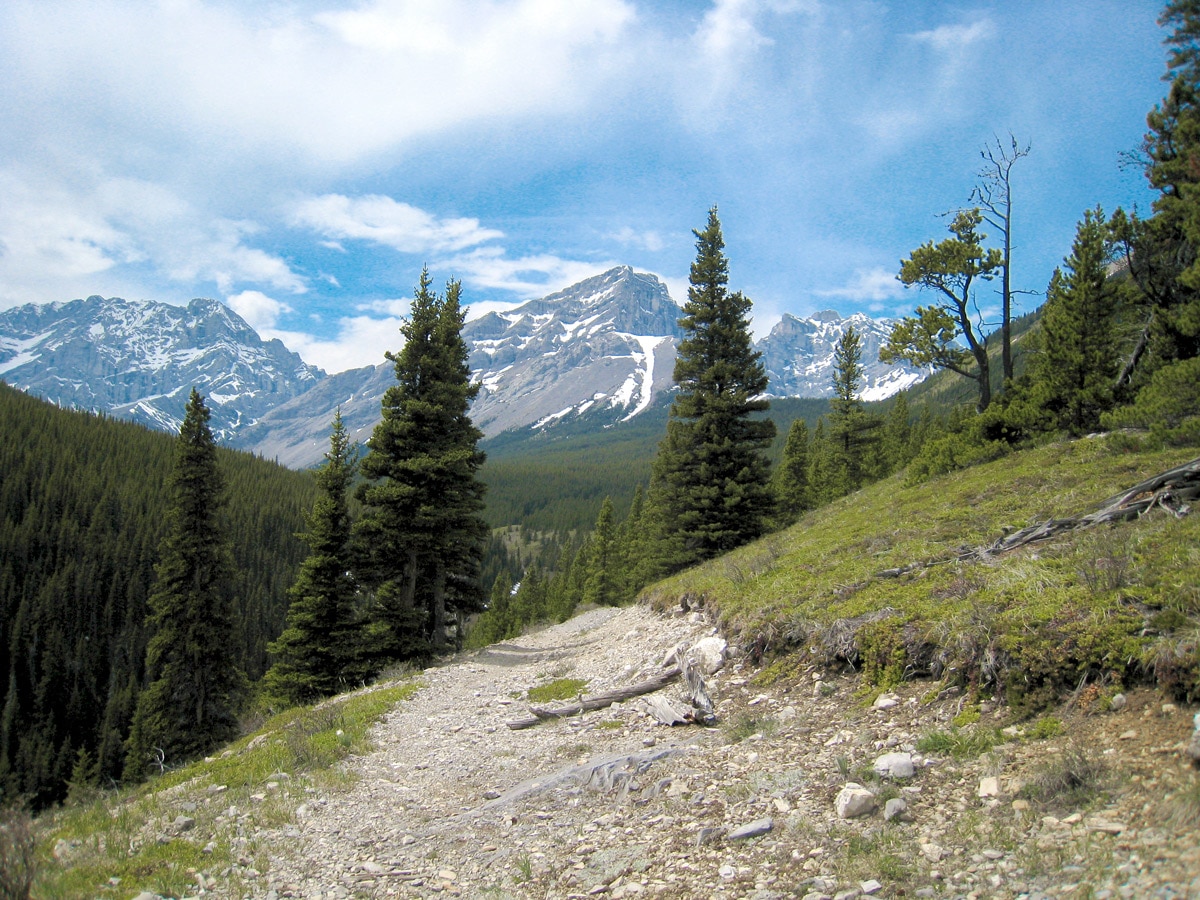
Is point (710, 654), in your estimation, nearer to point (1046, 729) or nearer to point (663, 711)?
point (663, 711)

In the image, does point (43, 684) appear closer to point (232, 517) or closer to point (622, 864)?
point (232, 517)

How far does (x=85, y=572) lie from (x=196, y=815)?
117 m

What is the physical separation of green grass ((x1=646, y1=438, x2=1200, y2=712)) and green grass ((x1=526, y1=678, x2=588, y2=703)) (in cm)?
331

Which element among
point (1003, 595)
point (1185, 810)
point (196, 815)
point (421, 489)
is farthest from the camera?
point (421, 489)

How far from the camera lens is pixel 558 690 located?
12.7 metres

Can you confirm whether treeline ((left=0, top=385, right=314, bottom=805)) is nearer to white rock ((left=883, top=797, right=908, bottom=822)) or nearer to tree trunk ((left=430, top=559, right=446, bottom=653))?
tree trunk ((left=430, top=559, right=446, bottom=653))

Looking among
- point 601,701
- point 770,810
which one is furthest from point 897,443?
point 770,810

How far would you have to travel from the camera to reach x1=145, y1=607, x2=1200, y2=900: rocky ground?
160 inches

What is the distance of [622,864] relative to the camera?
550 centimetres

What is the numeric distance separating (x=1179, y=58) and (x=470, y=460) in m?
26.8

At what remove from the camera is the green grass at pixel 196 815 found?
6.09 m

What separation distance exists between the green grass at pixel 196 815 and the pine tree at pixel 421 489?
30.6 feet

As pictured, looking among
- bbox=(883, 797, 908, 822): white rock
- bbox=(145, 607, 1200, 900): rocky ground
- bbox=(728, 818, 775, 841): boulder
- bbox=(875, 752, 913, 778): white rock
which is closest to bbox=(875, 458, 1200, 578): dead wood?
bbox=(145, 607, 1200, 900): rocky ground

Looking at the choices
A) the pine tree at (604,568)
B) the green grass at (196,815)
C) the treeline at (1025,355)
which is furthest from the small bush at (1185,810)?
the pine tree at (604,568)
